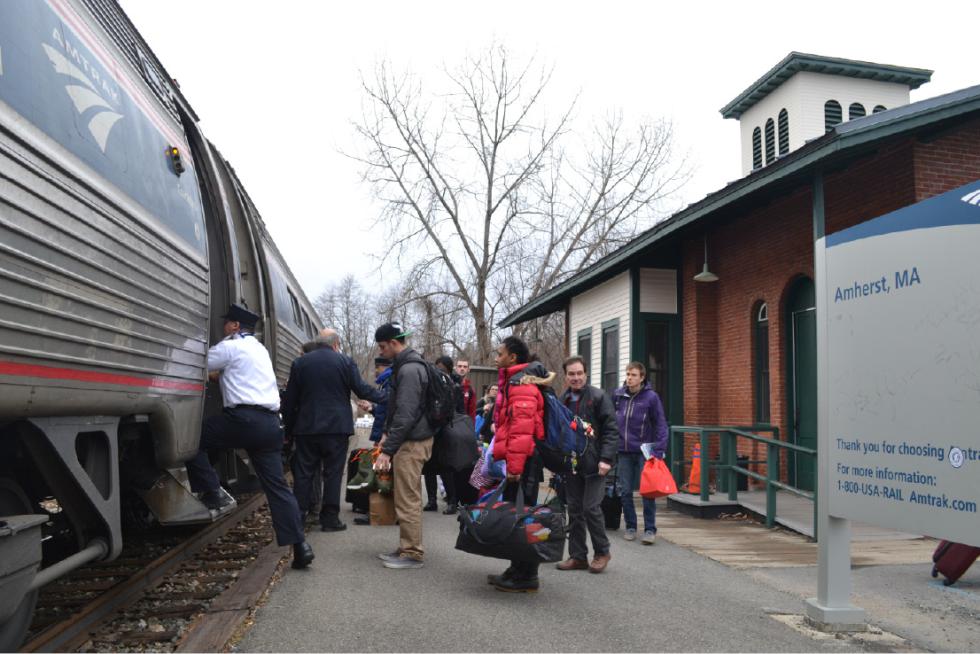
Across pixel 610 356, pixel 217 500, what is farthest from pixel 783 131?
pixel 217 500

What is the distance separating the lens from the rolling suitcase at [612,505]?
8.42 meters

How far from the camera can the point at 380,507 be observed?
293 inches

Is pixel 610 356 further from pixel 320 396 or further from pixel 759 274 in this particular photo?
pixel 320 396

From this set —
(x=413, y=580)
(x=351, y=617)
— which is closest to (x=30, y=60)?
(x=351, y=617)

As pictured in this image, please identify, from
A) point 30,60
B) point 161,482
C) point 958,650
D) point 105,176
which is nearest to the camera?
point 30,60

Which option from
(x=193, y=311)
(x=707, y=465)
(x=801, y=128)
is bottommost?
(x=707, y=465)

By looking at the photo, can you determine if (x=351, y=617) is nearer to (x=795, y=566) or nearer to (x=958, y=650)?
(x=958, y=650)

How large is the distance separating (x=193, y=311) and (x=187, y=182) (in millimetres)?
934

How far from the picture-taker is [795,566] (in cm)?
694

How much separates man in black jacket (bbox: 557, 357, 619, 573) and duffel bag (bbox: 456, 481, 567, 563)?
73 cm

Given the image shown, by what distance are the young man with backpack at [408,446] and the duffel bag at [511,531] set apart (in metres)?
0.62

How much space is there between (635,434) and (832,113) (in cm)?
1222

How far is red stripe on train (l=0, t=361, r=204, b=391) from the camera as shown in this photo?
3109mm

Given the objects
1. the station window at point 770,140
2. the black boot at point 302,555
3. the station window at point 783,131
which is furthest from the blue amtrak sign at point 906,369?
the station window at point 770,140
